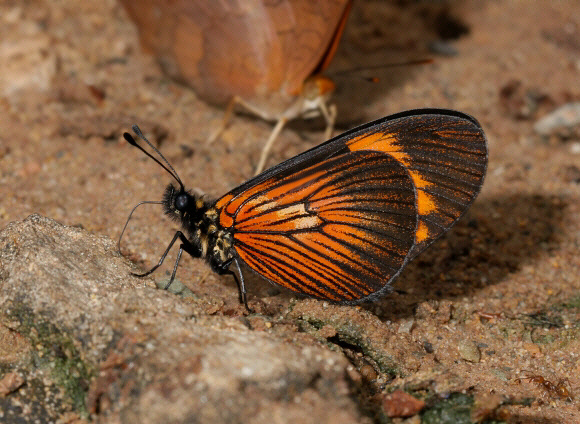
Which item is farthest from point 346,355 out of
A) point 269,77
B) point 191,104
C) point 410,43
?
point 410,43

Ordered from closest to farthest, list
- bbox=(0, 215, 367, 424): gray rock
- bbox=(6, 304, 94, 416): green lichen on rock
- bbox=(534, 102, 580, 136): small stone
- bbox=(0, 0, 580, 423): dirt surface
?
bbox=(0, 215, 367, 424): gray rock < bbox=(0, 0, 580, 423): dirt surface < bbox=(6, 304, 94, 416): green lichen on rock < bbox=(534, 102, 580, 136): small stone

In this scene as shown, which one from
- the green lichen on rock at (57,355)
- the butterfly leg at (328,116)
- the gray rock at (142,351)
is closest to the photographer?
the gray rock at (142,351)

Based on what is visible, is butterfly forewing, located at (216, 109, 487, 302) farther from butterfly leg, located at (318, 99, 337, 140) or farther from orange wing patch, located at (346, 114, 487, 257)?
butterfly leg, located at (318, 99, 337, 140)

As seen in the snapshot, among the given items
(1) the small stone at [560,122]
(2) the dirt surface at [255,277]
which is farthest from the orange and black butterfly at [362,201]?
(1) the small stone at [560,122]

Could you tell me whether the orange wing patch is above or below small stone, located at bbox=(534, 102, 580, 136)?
above

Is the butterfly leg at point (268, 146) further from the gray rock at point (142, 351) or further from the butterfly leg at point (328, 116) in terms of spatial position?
the gray rock at point (142, 351)

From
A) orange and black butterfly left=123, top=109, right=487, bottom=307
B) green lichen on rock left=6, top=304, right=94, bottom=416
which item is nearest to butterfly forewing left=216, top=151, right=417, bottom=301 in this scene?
orange and black butterfly left=123, top=109, right=487, bottom=307
